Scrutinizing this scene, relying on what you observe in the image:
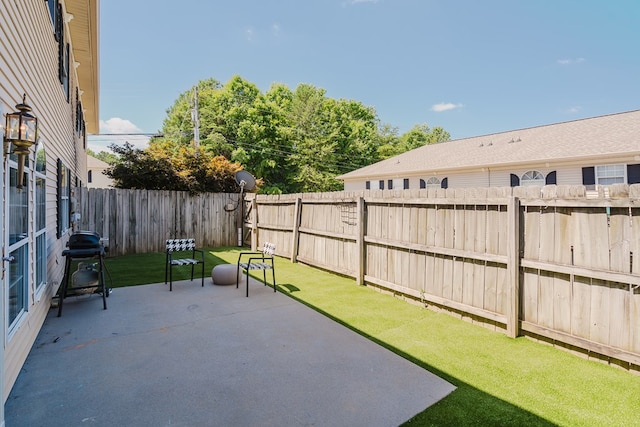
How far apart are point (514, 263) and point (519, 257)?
0.29 ft

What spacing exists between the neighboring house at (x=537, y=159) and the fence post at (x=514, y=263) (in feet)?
29.0

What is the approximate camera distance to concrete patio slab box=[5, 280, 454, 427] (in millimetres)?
2301

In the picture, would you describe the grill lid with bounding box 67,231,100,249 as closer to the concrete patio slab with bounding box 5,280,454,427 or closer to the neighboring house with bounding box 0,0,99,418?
the neighboring house with bounding box 0,0,99,418

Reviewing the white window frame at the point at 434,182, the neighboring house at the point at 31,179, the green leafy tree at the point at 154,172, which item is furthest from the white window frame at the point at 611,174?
the neighboring house at the point at 31,179

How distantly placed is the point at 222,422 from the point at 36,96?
411cm

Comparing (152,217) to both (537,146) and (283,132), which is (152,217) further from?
(283,132)

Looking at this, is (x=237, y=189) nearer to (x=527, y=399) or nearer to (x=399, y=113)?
(x=527, y=399)

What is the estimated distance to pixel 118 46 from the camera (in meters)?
17.0

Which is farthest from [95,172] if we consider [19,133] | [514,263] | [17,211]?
[514,263]

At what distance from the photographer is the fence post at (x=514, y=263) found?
3.75 meters

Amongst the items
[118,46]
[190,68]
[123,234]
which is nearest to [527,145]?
[123,234]

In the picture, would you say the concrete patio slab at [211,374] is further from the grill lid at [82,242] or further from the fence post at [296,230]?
the fence post at [296,230]

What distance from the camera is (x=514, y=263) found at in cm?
375

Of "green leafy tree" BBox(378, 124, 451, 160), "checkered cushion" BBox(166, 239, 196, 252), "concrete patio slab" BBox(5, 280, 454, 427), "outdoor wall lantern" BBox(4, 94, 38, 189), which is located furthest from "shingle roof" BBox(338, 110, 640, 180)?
"green leafy tree" BBox(378, 124, 451, 160)
